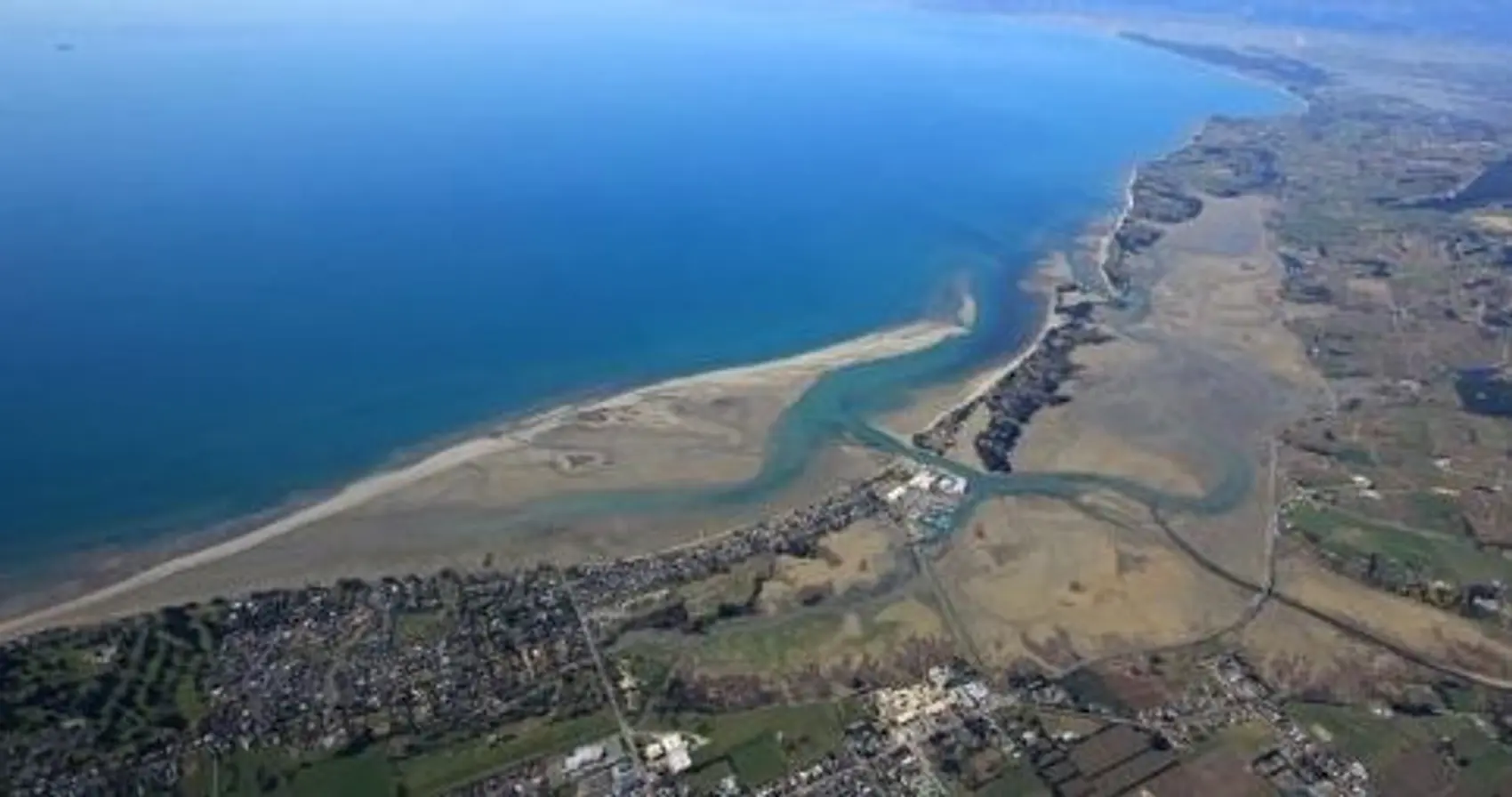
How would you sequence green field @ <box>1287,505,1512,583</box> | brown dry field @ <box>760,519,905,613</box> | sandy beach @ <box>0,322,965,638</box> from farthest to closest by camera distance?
green field @ <box>1287,505,1512,583</box>
brown dry field @ <box>760,519,905,613</box>
sandy beach @ <box>0,322,965,638</box>

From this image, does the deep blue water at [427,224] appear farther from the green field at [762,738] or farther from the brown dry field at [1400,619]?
the brown dry field at [1400,619]

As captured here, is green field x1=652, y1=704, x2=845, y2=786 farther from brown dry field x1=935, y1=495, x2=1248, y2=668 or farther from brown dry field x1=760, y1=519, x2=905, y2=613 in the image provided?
brown dry field x1=935, y1=495, x2=1248, y2=668

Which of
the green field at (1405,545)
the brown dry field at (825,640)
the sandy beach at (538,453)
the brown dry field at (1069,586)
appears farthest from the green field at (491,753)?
the green field at (1405,545)

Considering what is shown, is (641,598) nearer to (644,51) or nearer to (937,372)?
(937,372)

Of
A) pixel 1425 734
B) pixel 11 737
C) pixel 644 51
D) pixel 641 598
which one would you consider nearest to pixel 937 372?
pixel 641 598

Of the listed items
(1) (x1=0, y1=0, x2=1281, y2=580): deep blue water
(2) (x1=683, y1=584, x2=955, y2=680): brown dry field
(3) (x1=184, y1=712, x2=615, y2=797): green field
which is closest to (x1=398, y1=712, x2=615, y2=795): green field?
(3) (x1=184, y1=712, x2=615, y2=797): green field
